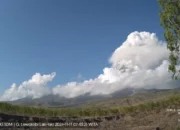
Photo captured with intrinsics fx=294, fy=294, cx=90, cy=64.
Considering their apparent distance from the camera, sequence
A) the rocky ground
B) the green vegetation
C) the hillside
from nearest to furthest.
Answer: the rocky ground, the hillside, the green vegetation

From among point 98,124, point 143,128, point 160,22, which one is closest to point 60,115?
point 98,124

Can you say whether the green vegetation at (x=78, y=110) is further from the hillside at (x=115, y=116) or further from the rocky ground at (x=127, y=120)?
the rocky ground at (x=127, y=120)

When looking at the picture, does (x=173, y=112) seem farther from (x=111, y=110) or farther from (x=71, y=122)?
(x=71, y=122)

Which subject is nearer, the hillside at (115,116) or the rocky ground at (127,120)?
the rocky ground at (127,120)

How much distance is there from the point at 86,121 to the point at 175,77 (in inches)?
507

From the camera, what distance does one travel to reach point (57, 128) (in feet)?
105

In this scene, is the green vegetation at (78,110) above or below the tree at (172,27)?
below

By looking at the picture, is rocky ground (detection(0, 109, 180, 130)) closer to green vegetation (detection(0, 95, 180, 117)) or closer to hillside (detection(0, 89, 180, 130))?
hillside (detection(0, 89, 180, 130))

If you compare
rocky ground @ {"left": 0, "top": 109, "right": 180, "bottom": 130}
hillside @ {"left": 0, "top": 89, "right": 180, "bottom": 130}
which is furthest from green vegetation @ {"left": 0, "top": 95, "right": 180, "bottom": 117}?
rocky ground @ {"left": 0, "top": 109, "right": 180, "bottom": 130}

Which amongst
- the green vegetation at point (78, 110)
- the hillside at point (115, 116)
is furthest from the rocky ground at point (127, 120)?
the green vegetation at point (78, 110)

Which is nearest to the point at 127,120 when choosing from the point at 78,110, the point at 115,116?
the point at 115,116

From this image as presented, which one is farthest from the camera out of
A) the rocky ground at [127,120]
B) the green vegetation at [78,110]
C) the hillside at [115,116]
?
the green vegetation at [78,110]

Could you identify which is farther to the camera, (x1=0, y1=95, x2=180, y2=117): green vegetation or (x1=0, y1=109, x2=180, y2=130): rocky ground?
(x1=0, y1=95, x2=180, y2=117): green vegetation

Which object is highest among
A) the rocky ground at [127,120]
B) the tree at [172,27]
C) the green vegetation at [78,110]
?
the tree at [172,27]
